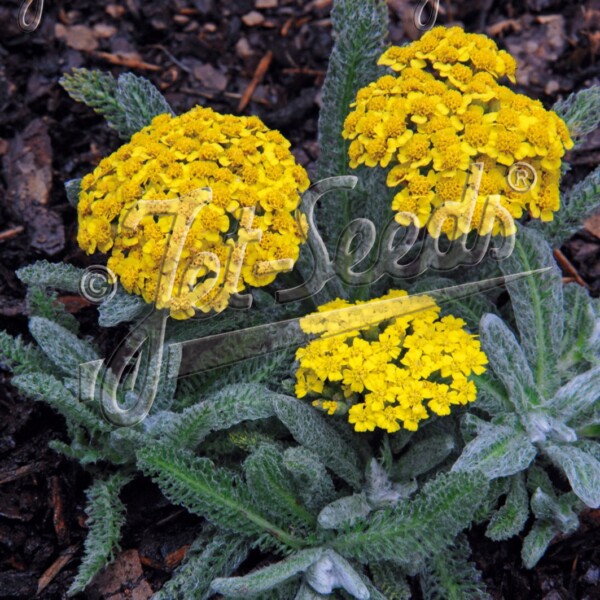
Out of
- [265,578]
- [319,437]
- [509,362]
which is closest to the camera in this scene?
[265,578]

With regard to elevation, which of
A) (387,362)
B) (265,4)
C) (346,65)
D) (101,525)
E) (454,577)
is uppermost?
(346,65)

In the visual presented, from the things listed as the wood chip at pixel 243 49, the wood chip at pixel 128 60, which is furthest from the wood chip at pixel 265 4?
the wood chip at pixel 128 60

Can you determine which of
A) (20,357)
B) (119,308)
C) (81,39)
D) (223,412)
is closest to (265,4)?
(81,39)

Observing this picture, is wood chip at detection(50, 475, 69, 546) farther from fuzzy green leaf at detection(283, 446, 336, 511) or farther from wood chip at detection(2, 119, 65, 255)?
wood chip at detection(2, 119, 65, 255)

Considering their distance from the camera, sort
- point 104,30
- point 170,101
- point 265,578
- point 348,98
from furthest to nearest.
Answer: point 104,30, point 170,101, point 348,98, point 265,578

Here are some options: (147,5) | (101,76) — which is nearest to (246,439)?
(101,76)

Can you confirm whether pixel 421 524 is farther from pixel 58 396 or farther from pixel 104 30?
pixel 104 30

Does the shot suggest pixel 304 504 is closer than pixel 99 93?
Yes
